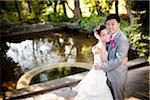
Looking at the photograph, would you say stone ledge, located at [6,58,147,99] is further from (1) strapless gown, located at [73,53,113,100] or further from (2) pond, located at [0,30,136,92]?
(2) pond, located at [0,30,136,92]

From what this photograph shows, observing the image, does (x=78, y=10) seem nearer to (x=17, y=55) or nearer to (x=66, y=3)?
(x=66, y=3)

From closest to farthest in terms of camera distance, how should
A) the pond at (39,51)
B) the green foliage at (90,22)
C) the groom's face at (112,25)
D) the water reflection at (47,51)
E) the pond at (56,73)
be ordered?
the groom's face at (112,25) → the pond at (56,73) → the pond at (39,51) → the water reflection at (47,51) → the green foliage at (90,22)

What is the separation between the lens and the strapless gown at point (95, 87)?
2.95 meters

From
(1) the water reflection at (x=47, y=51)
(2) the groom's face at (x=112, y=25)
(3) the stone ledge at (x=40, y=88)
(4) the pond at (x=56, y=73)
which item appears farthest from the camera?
(1) the water reflection at (x=47, y=51)

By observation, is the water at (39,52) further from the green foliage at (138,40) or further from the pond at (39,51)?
the green foliage at (138,40)

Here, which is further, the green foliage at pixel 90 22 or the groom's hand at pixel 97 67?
the green foliage at pixel 90 22

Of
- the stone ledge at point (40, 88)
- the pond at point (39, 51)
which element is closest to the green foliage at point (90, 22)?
the pond at point (39, 51)

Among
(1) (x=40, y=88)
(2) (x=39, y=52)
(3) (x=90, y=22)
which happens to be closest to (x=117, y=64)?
(1) (x=40, y=88)

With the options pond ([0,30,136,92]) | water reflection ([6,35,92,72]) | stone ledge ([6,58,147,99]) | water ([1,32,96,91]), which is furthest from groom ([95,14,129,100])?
water reflection ([6,35,92,72])

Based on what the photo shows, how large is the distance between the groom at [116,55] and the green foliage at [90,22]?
8.60 m

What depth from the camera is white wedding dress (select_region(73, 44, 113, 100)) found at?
2.95m

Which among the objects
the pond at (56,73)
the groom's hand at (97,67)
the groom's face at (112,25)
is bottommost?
the pond at (56,73)

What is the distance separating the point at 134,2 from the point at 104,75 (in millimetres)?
4320

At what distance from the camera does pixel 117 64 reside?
272 centimetres
